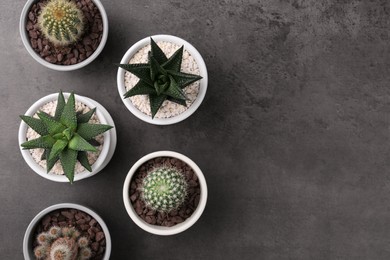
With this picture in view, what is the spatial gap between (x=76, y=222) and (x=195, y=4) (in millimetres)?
1137

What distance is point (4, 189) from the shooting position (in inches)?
81.7

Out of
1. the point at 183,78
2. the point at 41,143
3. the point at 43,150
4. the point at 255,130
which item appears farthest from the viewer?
the point at 255,130

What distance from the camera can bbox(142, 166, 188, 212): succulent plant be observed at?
1.70 m

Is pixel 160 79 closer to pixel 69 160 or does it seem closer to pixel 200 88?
pixel 200 88

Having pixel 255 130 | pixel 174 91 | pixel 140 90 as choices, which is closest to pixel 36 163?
pixel 140 90

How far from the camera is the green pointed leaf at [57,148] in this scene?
1625 millimetres

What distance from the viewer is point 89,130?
1.68m

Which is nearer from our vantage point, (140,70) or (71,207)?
(140,70)

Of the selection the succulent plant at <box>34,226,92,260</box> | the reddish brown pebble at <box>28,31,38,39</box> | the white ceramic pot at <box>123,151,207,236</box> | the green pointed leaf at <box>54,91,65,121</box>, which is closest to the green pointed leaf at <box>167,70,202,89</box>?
the white ceramic pot at <box>123,151,207,236</box>

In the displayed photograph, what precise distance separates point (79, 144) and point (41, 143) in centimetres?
14

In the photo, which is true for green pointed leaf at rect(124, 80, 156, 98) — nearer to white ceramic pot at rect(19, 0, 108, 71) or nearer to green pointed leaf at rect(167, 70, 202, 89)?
green pointed leaf at rect(167, 70, 202, 89)

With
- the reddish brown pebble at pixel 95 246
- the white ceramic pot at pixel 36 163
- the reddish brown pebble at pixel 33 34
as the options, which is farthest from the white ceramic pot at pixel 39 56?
the reddish brown pebble at pixel 95 246

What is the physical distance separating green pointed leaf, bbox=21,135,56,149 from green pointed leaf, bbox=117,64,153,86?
38cm

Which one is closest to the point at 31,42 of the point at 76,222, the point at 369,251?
the point at 76,222
